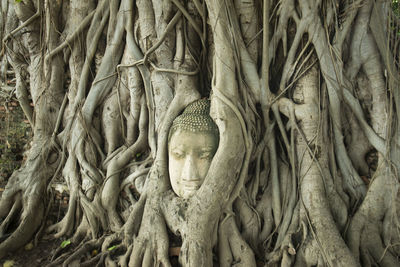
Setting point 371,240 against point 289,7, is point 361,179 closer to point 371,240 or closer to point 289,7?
point 371,240

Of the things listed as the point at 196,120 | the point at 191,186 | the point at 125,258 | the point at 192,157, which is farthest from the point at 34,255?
the point at 196,120

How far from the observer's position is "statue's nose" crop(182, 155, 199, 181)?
87.1 inches

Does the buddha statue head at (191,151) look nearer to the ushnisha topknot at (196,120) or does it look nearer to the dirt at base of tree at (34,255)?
the ushnisha topknot at (196,120)

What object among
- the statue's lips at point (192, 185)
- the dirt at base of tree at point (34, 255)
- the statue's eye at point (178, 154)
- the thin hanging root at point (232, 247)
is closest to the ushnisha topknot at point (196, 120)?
the statue's eye at point (178, 154)

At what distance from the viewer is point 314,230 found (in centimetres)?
211

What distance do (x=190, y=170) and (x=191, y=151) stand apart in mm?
154

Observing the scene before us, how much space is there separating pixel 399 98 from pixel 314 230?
1.27m

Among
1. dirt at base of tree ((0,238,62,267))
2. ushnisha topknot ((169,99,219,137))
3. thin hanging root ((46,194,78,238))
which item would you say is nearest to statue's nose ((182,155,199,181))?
ushnisha topknot ((169,99,219,137))

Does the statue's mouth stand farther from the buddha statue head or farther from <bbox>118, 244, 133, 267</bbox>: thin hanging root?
<bbox>118, 244, 133, 267</bbox>: thin hanging root

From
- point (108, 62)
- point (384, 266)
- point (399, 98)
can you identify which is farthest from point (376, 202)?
point (108, 62)

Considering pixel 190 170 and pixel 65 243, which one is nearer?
pixel 190 170

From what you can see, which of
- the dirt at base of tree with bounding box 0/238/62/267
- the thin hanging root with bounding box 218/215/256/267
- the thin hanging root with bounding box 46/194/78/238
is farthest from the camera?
the thin hanging root with bounding box 46/194/78/238

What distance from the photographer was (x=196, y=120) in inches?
90.2

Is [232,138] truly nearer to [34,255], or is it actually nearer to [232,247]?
[232,247]
